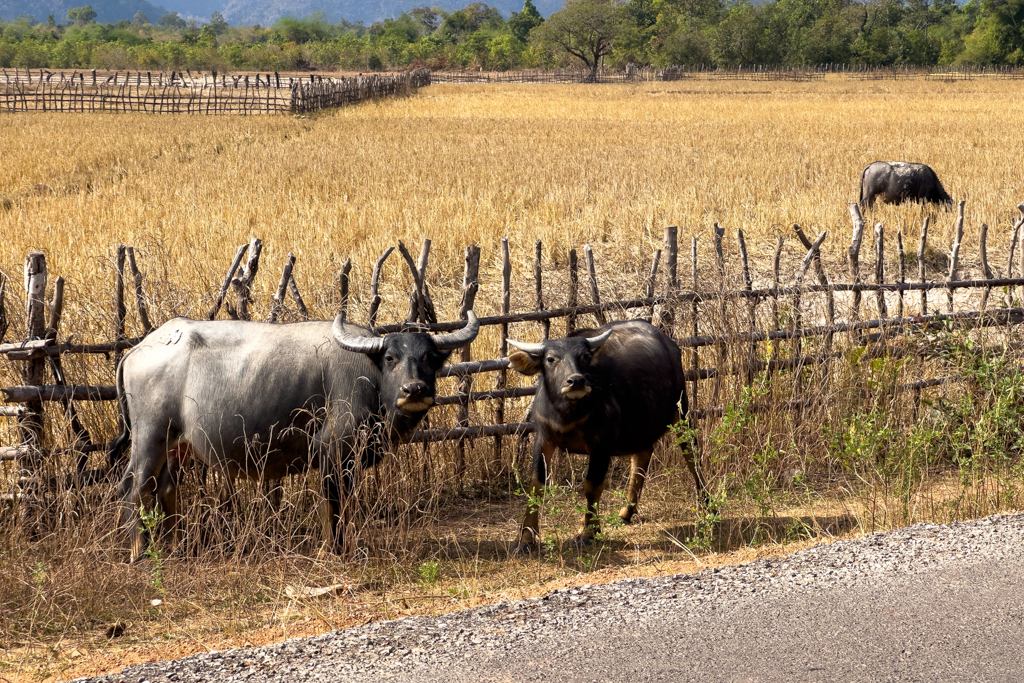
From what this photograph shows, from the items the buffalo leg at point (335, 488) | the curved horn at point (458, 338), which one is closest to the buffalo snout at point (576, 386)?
the curved horn at point (458, 338)

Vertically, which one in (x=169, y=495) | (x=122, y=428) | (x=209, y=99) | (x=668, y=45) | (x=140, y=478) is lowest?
(x=169, y=495)

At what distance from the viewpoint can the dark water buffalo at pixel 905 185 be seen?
1365 cm

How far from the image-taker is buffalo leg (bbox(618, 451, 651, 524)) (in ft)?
18.4

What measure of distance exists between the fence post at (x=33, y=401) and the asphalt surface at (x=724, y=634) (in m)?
2.02

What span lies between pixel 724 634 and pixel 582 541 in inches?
59.9

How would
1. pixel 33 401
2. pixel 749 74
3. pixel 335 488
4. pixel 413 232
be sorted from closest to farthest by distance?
pixel 335 488, pixel 33 401, pixel 413 232, pixel 749 74

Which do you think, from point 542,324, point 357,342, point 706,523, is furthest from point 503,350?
point 706,523

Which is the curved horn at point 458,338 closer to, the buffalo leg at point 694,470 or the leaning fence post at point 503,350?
the leaning fence post at point 503,350

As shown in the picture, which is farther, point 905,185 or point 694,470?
point 905,185

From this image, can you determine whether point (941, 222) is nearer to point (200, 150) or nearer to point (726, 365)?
point (726, 365)

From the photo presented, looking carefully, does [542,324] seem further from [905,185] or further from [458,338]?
[905,185]

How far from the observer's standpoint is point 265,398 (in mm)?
4848

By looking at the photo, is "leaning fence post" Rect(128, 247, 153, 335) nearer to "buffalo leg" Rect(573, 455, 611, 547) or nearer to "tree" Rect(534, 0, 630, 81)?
"buffalo leg" Rect(573, 455, 611, 547)

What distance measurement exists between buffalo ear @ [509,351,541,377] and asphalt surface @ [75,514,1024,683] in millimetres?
1291
